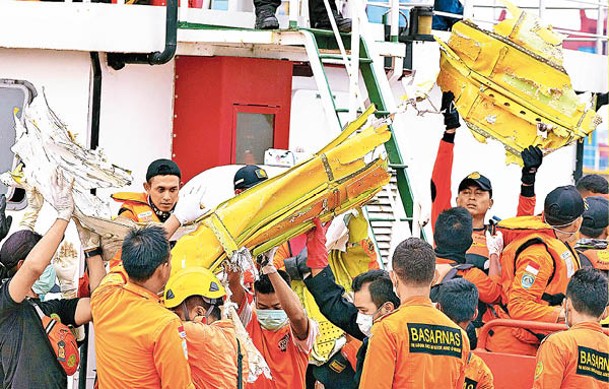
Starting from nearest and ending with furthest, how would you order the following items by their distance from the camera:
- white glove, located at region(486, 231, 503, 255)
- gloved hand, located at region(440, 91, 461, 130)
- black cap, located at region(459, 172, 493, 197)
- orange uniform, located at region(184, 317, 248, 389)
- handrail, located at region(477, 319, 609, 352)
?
orange uniform, located at region(184, 317, 248, 389)
handrail, located at region(477, 319, 609, 352)
white glove, located at region(486, 231, 503, 255)
black cap, located at region(459, 172, 493, 197)
gloved hand, located at region(440, 91, 461, 130)

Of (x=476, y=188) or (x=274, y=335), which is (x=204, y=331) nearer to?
(x=274, y=335)

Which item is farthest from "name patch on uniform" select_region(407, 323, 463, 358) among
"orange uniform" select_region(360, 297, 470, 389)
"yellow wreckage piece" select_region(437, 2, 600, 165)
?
"yellow wreckage piece" select_region(437, 2, 600, 165)

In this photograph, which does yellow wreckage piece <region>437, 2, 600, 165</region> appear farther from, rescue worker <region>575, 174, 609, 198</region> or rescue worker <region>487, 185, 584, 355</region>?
rescue worker <region>487, 185, 584, 355</region>

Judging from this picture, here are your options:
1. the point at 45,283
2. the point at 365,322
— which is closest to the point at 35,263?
the point at 45,283

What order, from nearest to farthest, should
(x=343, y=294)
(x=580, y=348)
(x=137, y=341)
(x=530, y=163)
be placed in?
(x=137, y=341), (x=580, y=348), (x=343, y=294), (x=530, y=163)

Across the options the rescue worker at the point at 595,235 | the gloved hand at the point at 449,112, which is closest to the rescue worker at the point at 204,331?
the rescue worker at the point at 595,235

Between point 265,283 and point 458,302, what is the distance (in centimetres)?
103

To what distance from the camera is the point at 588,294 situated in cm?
583

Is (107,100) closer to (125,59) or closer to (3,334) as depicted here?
(125,59)

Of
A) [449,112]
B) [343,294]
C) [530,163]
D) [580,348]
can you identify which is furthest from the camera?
[449,112]

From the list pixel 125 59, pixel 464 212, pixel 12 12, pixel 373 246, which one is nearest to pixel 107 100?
pixel 125 59

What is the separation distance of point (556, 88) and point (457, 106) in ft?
2.27

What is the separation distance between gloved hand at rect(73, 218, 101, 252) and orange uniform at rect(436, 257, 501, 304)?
6.65 feet

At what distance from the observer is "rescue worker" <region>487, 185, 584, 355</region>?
708cm
